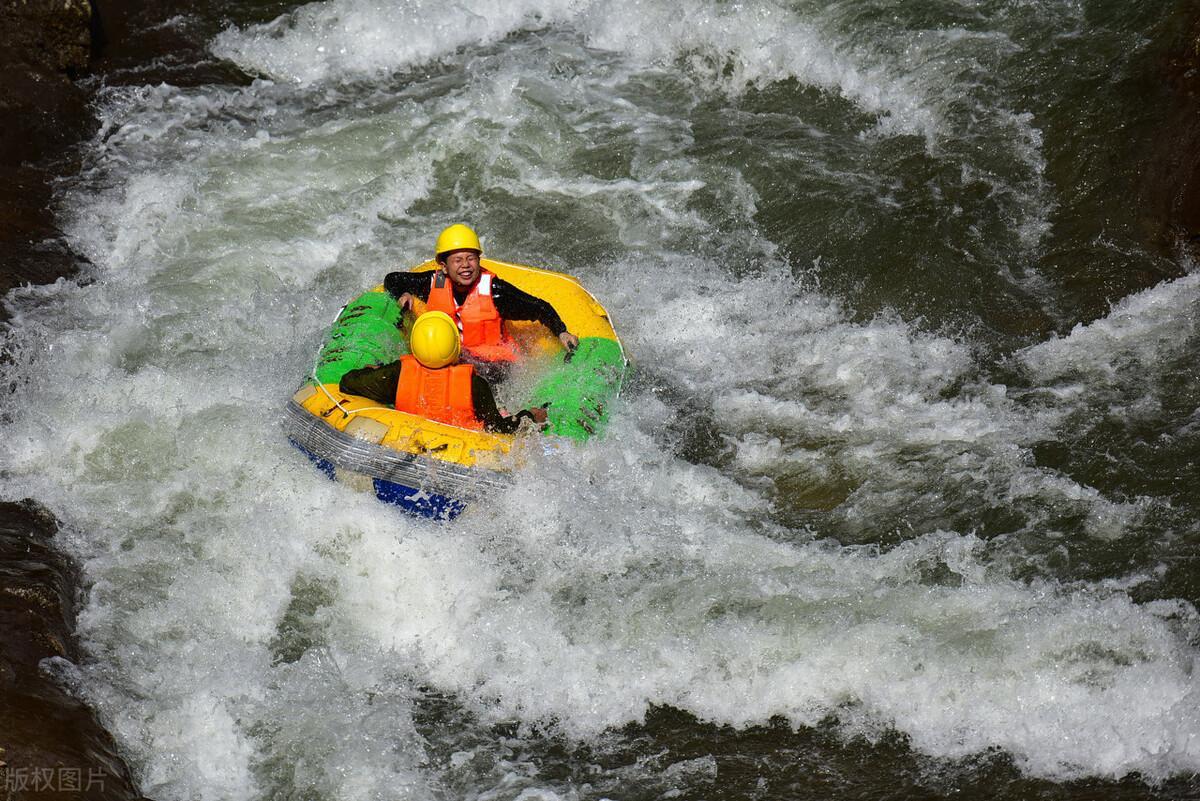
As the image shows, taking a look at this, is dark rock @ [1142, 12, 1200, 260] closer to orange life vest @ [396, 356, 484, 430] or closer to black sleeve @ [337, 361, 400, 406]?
orange life vest @ [396, 356, 484, 430]

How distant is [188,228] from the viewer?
9.10m

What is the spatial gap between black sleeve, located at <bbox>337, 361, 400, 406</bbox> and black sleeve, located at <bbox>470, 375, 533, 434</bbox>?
0.46m

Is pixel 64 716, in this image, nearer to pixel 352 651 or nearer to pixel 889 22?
pixel 352 651

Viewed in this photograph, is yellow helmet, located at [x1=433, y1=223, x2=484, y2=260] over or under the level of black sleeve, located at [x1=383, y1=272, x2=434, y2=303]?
over

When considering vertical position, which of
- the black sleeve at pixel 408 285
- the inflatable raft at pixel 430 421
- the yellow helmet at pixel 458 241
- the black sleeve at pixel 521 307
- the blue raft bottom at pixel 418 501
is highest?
the yellow helmet at pixel 458 241

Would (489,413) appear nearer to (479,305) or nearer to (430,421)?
(430,421)

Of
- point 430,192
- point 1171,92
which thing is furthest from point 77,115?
point 1171,92

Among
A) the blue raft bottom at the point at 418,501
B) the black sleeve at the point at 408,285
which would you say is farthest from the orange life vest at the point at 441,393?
the black sleeve at the point at 408,285

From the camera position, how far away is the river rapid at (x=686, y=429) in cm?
531

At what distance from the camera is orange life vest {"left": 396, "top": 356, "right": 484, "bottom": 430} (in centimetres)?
638

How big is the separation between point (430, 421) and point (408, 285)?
1.49 meters

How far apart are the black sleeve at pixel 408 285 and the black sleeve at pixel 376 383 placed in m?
1.01

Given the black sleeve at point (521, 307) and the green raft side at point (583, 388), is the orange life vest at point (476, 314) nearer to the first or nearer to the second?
the black sleeve at point (521, 307)

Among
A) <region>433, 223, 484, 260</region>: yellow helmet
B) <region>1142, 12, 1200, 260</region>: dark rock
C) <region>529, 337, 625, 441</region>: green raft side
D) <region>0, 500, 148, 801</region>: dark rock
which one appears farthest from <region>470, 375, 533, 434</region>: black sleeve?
<region>1142, 12, 1200, 260</region>: dark rock
